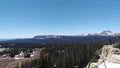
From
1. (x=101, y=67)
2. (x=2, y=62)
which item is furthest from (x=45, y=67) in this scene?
(x=2, y=62)

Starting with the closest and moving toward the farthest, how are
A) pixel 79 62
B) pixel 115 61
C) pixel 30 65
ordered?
pixel 115 61 < pixel 79 62 < pixel 30 65

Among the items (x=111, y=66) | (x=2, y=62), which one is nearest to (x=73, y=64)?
(x=111, y=66)

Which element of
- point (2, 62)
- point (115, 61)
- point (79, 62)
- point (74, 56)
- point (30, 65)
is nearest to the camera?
point (115, 61)

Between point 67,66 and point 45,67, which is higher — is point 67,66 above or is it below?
below

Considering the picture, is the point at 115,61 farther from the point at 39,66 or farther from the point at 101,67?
the point at 39,66

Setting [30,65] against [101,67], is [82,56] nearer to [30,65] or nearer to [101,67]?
[30,65]

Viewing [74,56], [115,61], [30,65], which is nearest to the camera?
[115,61]

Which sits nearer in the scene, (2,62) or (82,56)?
(82,56)

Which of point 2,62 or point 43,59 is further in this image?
point 2,62

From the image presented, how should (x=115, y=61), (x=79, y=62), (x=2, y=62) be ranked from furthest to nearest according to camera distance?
(x=2, y=62)
(x=79, y=62)
(x=115, y=61)
